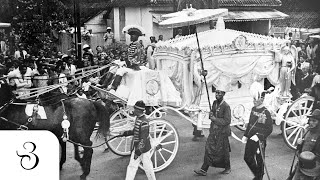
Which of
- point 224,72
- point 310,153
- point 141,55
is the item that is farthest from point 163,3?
point 310,153

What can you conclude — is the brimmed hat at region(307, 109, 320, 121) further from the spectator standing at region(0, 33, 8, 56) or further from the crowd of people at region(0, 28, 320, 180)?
the spectator standing at region(0, 33, 8, 56)

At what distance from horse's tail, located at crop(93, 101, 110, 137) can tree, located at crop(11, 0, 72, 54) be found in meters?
0.68

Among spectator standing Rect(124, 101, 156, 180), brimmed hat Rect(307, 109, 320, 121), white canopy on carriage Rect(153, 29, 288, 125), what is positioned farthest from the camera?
white canopy on carriage Rect(153, 29, 288, 125)

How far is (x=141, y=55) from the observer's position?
4719 mm

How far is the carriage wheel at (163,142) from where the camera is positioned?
4645mm

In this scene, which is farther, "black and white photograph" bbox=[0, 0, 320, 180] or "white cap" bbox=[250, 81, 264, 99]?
"white cap" bbox=[250, 81, 264, 99]

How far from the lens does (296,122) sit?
15.8 ft

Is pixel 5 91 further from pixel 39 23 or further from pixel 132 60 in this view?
pixel 132 60

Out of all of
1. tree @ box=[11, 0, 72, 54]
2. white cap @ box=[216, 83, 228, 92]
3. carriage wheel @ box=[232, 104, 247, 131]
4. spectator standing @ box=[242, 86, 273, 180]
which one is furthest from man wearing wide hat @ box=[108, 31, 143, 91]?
spectator standing @ box=[242, 86, 273, 180]

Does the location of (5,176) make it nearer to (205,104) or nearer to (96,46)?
(96,46)

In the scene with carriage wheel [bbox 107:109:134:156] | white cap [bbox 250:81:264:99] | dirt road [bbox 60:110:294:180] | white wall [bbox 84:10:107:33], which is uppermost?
white wall [bbox 84:10:107:33]

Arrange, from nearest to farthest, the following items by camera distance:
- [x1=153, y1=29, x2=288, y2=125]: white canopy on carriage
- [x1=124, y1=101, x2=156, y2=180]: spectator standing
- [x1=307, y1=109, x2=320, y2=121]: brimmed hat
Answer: [x1=124, y1=101, x2=156, y2=180]: spectator standing → [x1=307, y1=109, x2=320, y2=121]: brimmed hat → [x1=153, y1=29, x2=288, y2=125]: white canopy on carriage

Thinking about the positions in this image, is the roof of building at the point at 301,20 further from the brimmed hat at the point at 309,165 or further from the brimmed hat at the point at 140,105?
the brimmed hat at the point at 140,105

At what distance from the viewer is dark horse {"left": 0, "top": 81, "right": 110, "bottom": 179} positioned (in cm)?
451
